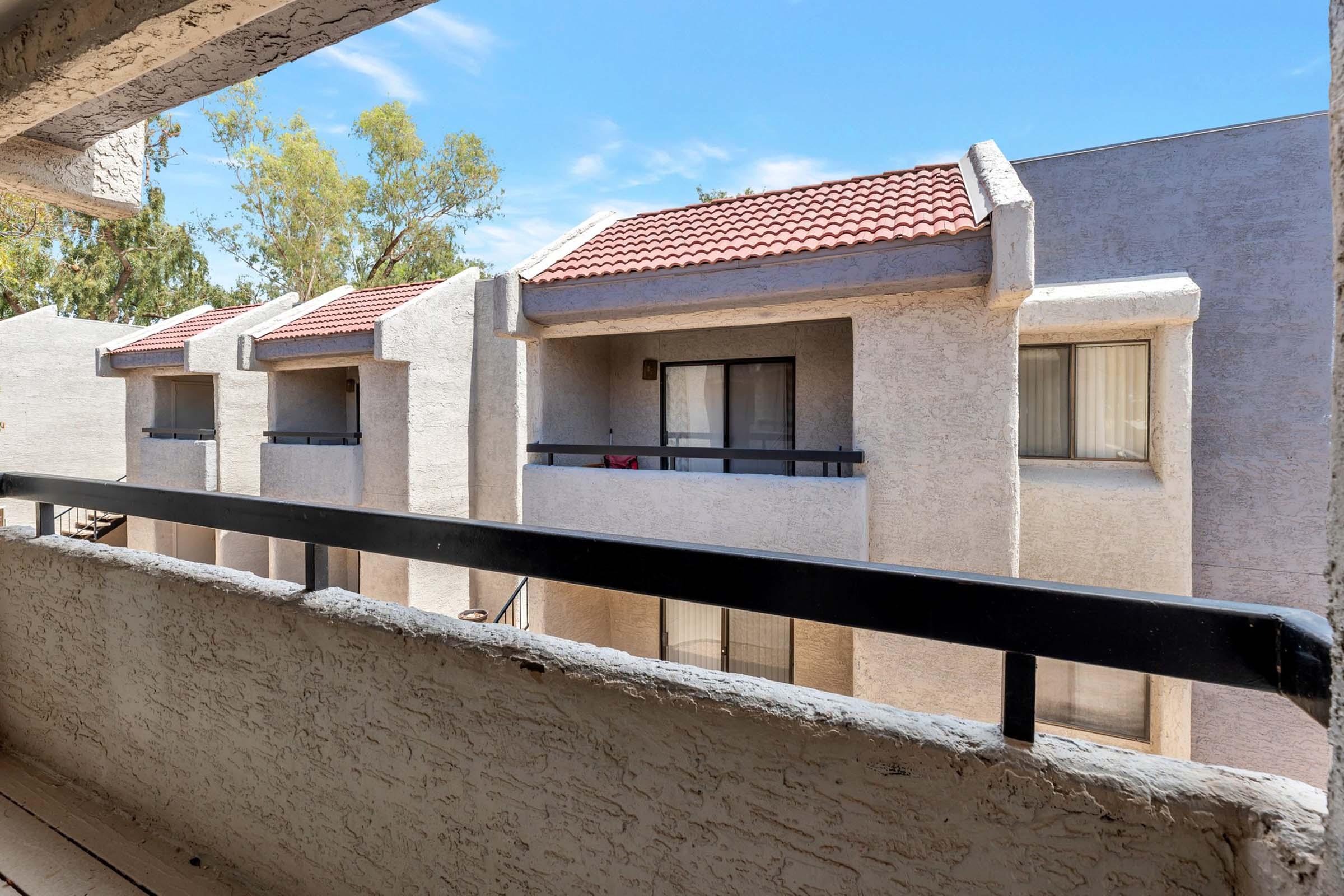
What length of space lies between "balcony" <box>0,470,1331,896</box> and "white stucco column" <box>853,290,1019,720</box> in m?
5.31

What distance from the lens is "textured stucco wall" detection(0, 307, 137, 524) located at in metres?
16.4

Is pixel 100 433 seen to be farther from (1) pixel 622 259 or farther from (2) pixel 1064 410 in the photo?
(2) pixel 1064 410

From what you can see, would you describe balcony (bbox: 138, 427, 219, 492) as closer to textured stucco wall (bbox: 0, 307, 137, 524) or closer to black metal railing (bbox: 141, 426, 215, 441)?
black metal railing (bbox: 141, 426, 215, 441)

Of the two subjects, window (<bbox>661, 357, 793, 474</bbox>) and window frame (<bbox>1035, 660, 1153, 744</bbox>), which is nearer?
window frame (<bbox>1035, 660, 1153, 744</bbox>)

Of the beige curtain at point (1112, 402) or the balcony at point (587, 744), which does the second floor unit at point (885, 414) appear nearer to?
the beige curtain at point (1112, 402)

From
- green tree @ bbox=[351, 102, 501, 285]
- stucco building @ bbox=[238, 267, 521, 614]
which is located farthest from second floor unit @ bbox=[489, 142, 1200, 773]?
green tree @ bbox=[351, 102, 501, 285]

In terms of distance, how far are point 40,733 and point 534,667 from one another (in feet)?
9.14

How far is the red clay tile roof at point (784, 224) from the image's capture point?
6227mm

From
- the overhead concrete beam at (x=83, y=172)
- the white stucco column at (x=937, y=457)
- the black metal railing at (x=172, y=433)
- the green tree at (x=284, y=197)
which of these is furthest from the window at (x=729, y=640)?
the green tree at (x=284, y=197)

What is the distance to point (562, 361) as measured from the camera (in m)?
8.23

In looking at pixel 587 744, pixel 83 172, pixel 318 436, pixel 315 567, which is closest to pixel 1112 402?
pixel 587 744

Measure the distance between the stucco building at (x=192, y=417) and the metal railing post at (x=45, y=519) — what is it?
1170 cm

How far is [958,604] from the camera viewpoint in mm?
1059

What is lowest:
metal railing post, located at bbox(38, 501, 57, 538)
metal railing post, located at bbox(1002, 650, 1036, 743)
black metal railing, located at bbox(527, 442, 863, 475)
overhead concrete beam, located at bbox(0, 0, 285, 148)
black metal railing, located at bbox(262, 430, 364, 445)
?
metal railing post, located at bbox(1002, 650, 1036, 743)
